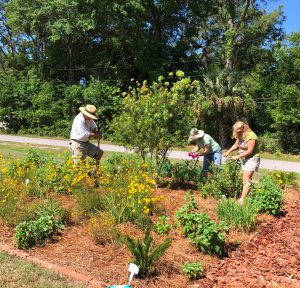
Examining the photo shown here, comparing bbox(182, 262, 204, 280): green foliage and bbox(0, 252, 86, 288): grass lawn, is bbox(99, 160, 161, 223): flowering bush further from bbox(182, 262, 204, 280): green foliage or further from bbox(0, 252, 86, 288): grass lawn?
bbox(0, 252, 86, 288): grass lawn

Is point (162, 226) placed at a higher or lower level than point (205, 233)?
lower

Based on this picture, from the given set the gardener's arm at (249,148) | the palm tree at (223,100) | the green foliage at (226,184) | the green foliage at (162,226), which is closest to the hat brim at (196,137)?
the green foliage at (226,184)

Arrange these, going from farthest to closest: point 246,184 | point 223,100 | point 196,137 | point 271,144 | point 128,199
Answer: point 271,144, point 223,100, point 196,137, point 246,184, point 128,199

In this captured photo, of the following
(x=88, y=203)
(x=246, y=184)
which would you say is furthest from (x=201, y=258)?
(x=246, y=184)

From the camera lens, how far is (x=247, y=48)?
3114cm

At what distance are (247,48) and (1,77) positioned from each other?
772 inches

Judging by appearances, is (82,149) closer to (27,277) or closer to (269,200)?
(269,200)

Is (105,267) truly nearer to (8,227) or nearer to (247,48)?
(8,227)

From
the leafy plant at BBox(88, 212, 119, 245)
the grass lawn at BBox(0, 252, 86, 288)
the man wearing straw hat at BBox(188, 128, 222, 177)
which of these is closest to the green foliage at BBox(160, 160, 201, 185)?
the man wearing straw hat at BBox(188, 128, 222, 177)

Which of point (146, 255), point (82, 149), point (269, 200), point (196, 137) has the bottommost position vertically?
point (146, 255)

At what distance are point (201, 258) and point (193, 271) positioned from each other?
48 centimetres

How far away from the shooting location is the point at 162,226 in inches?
209

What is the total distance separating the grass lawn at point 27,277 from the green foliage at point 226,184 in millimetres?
3580

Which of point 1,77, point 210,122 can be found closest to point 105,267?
point 210,122
